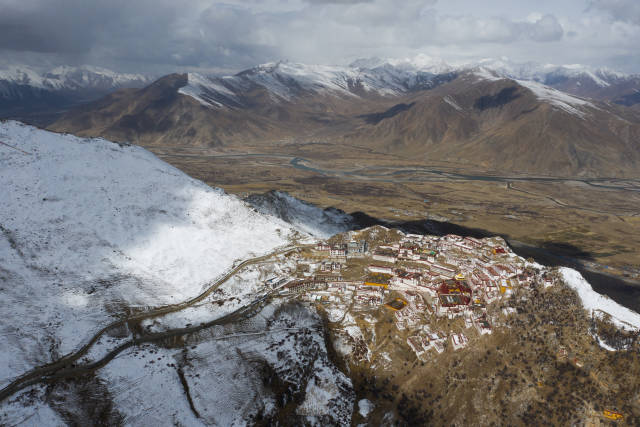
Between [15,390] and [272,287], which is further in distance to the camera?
[272,287]

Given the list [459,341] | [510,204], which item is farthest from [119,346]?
[510,204]

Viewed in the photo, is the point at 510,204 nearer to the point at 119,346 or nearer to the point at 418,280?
the point at 418,280

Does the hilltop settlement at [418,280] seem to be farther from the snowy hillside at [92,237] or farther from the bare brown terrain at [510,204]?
the bare brown terrain at [510,204]

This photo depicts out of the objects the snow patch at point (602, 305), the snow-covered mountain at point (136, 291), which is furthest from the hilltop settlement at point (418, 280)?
the snow-covered mountain at point (136, 291)

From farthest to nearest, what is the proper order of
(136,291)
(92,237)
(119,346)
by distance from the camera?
(92,237) → (136,291) → (119,346)

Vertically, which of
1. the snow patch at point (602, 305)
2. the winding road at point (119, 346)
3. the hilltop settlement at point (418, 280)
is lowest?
the winding road at point (119, 346)

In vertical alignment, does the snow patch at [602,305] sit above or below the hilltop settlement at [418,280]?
above

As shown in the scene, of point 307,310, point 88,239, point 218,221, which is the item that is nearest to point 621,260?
point 307,310

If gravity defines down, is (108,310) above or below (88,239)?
below

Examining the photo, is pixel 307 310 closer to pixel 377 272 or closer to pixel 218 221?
pixel 377 272
